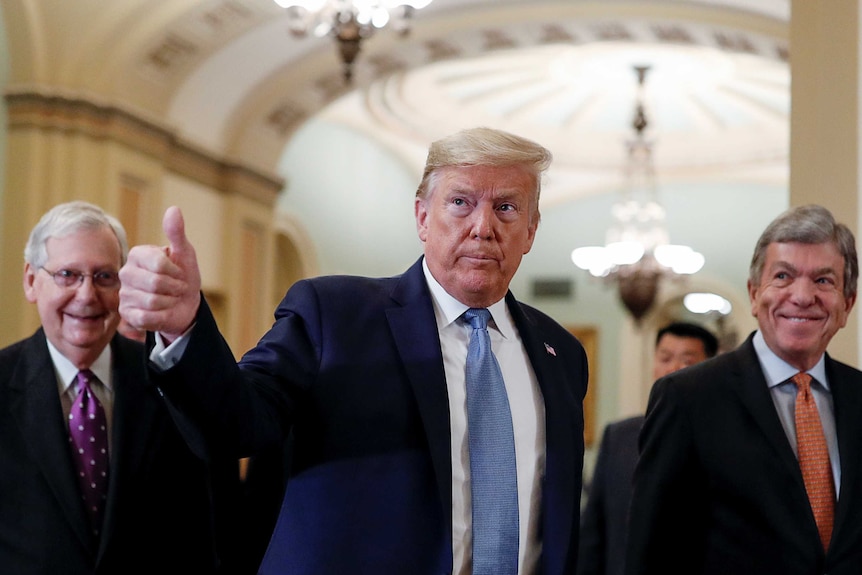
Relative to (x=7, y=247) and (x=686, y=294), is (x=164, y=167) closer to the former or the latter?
(x=7, y=247)

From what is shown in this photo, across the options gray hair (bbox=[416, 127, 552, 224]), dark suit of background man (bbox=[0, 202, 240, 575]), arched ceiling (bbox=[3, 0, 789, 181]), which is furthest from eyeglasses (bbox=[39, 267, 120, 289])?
arched ceiling (bbox=[3, 0, 789, 181])

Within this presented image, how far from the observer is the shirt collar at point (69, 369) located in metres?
3.08

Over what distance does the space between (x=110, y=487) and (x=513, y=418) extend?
3.46 feet

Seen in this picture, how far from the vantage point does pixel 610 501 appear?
14.2ft

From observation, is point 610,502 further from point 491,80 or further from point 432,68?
point 491,80

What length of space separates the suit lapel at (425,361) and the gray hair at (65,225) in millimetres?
981

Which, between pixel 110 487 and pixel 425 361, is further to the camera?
pixel 110 487

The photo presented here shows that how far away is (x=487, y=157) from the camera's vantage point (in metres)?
2.42

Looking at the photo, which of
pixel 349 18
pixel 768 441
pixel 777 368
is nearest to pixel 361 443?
pixel 768 441

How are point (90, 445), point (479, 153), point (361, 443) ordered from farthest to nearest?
point (90, 445)
point (479, 153)
point (361, 443)

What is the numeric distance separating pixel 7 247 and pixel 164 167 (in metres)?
1.72

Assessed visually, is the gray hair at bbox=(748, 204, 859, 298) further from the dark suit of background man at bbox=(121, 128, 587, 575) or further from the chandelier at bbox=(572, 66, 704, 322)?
the chandelier at bbox=(572, 66, 704, 322)

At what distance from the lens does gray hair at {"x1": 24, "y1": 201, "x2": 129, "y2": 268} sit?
3.12 m

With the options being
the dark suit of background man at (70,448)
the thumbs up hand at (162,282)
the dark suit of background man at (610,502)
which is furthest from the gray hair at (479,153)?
the dark suit of background man at (610,502)
